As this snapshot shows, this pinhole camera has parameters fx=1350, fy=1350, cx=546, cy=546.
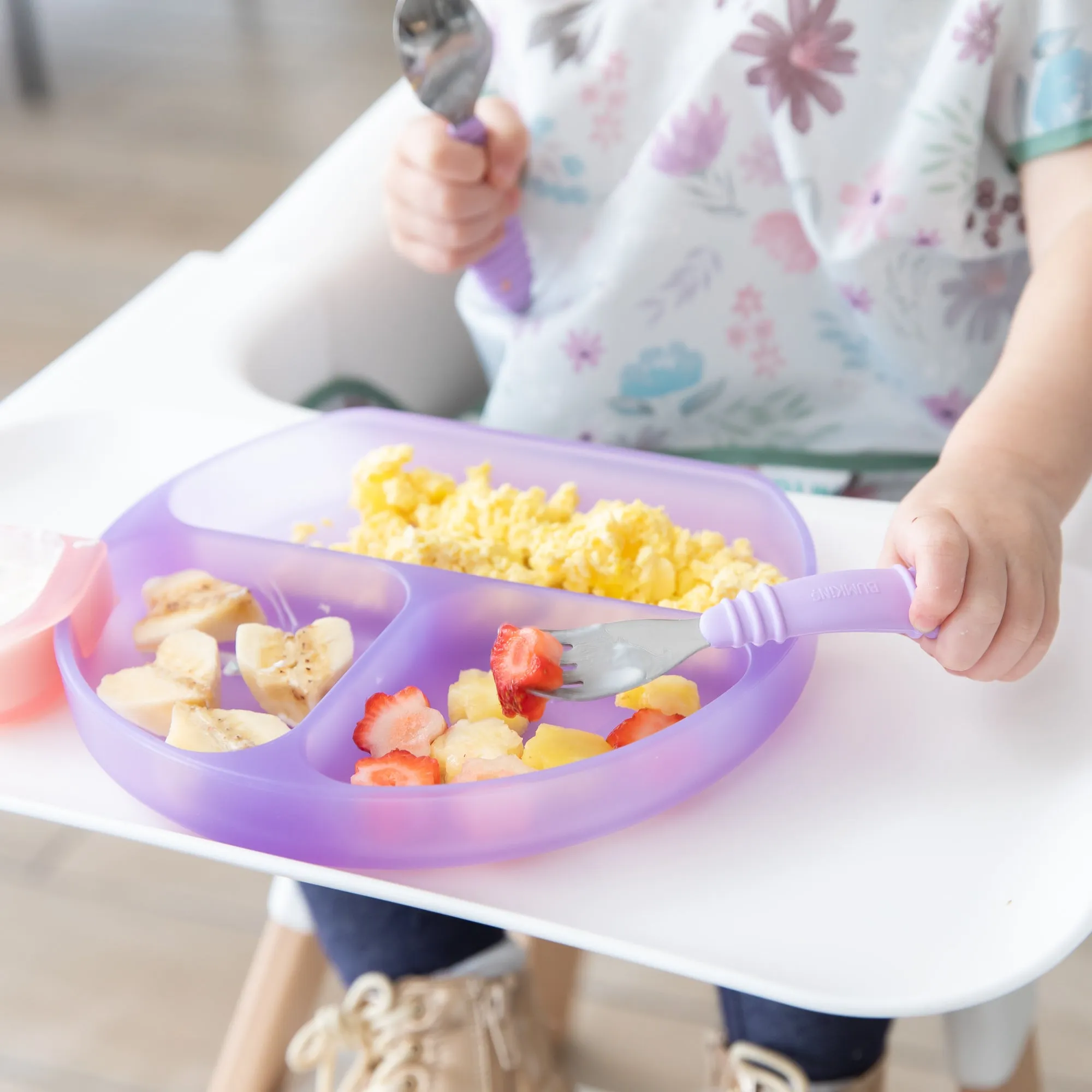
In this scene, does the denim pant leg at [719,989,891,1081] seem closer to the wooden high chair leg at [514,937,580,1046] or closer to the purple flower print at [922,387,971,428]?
the wooden high chair leg at [514,937,580,1046]

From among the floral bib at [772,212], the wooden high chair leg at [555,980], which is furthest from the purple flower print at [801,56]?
the wooden high chair leg at [555,980]

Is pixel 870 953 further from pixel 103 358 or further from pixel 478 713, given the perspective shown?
pixel 103 358

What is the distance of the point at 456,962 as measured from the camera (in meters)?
0.77

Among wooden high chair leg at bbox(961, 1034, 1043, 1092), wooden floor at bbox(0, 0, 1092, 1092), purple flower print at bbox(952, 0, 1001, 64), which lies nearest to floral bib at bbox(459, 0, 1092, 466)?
purple flower print at bbox(952, 0, 1001, 64)

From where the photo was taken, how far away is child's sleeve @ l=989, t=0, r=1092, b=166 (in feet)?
2.20

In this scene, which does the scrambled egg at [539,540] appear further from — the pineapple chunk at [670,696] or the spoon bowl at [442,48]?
the spoon bowl at [442,48]

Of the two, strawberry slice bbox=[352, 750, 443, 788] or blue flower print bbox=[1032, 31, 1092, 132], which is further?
blue flower print bbox=[1032, 31, 1092, 132]

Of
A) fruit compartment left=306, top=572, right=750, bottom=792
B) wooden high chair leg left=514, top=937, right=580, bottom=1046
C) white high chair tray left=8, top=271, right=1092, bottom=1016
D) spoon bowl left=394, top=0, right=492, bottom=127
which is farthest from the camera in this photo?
wooden high chair leg left=514, top=937, right=580, bottom=1046

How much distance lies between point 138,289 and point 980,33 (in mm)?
1515

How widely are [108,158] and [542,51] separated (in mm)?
A: 1752

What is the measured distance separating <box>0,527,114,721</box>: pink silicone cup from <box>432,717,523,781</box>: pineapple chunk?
0.49 feet

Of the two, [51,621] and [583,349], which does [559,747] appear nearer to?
[51,621]

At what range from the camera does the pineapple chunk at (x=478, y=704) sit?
0.49m

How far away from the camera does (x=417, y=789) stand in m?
0.43
